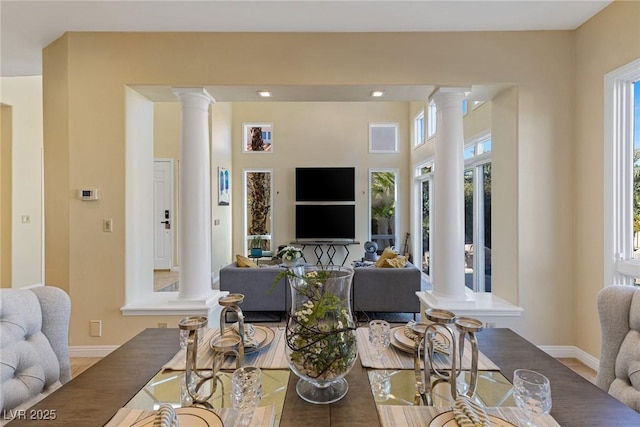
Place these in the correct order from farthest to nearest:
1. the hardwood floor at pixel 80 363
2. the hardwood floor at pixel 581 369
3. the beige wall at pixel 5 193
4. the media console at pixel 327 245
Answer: the media console at pixel 327 245 < the beige wall at pixel 5 193 < the hardwood floor at pixel 80 363 < the hardwood floor at pixel 581 369

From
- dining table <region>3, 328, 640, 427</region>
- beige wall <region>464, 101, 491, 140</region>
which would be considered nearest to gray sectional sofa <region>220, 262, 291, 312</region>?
dining table <region>3, 328, 640, 427</region>

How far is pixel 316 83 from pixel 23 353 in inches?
104

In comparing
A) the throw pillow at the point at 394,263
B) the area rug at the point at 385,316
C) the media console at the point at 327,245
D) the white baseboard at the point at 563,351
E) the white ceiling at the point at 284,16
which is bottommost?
the area rug at the point at 385,316

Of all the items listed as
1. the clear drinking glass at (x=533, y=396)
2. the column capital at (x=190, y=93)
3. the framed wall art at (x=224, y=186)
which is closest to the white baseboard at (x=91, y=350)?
the column capital at (x=190, y=93)

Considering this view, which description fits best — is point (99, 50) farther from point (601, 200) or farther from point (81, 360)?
point (601, 200)

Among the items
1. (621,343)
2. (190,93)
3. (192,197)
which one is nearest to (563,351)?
(621,343)

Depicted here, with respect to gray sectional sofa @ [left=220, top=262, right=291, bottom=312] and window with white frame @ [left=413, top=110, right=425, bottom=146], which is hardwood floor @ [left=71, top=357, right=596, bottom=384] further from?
window with white frame @ [left=413, top=110, right=425, bottom=146]

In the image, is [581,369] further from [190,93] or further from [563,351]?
[190,93]

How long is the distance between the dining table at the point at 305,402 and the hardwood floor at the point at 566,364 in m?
1.90

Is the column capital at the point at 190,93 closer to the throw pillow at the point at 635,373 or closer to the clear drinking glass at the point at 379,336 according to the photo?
the clear drinking glass at the point at 379,336

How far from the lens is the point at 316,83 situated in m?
2.93

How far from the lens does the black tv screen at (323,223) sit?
23.4 feet

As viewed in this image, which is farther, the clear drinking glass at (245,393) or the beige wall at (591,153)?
the beige wall at (591,153)

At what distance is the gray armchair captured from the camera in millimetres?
1072
